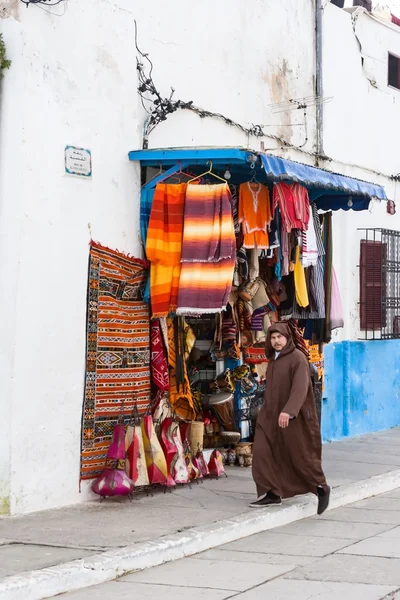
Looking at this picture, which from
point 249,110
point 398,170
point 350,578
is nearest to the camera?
point 350,578

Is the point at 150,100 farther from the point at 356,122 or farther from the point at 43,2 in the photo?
the point at 356,122

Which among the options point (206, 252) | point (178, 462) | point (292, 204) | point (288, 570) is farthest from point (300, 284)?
point (288, 570)

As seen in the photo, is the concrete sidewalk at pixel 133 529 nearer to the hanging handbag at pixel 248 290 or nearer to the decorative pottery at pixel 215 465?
the decorative pottery at pixel 215 465

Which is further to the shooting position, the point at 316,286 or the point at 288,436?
the point at 316,286

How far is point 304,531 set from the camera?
8.34m

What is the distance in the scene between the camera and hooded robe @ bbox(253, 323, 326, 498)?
8836mm

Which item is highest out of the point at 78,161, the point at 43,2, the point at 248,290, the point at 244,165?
the point at 43,2

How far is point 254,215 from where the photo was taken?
33.1ft

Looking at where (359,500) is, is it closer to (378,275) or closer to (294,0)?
(378,275)

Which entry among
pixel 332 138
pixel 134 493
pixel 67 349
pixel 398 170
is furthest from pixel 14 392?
pixel 398 170

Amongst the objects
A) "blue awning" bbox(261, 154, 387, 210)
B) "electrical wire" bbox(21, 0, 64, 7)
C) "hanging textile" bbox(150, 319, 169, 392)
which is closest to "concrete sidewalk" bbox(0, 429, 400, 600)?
"hanging textile" bbox(150, 319, 169, 392)

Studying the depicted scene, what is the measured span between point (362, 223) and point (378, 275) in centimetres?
74

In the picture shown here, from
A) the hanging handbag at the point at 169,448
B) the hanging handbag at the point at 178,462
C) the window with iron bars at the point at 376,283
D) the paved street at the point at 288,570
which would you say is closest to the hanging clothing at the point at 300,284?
the hanging handbag at the point at 178,462

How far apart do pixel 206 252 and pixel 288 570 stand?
3.40 m
